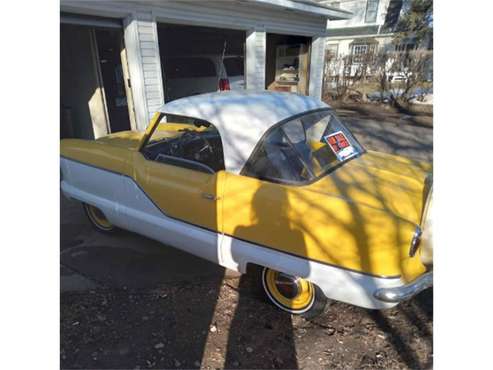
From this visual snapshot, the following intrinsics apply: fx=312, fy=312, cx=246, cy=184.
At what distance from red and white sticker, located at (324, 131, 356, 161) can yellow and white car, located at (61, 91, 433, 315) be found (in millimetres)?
13

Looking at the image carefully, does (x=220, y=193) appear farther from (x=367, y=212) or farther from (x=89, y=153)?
(x=89, y=153)

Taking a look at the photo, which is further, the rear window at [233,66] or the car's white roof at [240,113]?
the rear window at [233,66]

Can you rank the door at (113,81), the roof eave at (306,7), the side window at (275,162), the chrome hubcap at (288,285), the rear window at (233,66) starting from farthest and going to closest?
1. the rear window at (233,66)
2. the door at (113,81)
3. the roof eave at (306,7)
4. the chrome hubcap at (288,285)
5. the side window at (275,162)

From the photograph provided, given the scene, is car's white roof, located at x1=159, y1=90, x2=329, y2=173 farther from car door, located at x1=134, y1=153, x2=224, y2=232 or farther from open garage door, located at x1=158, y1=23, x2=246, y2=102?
open garage door, located at x1=158, y1=23, x2=246, y2=102

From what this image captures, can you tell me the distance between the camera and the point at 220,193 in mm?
2486

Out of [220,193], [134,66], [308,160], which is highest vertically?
[134,66]

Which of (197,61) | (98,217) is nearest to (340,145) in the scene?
(98,217)

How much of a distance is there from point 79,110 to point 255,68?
4537 mm

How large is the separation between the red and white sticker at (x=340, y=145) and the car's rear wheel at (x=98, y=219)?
108 inches

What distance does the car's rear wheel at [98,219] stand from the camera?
3844 mm

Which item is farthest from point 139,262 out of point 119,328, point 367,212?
point 367,212

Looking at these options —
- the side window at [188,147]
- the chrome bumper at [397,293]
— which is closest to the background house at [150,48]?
the side window at [188,147]

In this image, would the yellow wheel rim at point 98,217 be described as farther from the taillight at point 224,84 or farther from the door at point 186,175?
the taillight at point 224,84

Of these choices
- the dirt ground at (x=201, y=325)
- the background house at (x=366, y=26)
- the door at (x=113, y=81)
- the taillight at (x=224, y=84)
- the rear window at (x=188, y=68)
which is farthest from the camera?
the background house at (x=366, y=26)
